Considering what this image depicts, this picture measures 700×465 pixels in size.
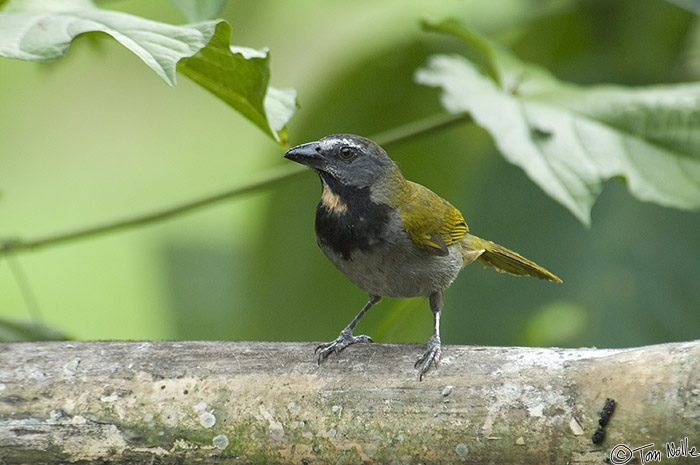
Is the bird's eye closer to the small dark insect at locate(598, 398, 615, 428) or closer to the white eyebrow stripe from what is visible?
the white eyebrow stripe

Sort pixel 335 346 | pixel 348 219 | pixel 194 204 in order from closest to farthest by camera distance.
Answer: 1. pixel 335 346
2. pixel 348 219
3. pixel 194 204

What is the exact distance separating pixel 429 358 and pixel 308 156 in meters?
0.77

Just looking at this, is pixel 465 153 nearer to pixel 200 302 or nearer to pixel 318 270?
pixel 318 270

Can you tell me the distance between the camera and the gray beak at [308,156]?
2514mm

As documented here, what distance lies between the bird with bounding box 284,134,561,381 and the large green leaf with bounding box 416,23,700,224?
1.15 ft

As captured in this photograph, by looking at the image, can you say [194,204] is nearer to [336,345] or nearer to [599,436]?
[336,345]

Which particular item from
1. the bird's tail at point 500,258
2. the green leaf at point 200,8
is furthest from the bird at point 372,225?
the green leaf at point 200,8

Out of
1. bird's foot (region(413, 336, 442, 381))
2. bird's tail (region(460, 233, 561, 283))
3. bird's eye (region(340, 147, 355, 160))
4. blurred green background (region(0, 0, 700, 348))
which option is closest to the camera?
bird's foot (region(413, 336, 442, 381))

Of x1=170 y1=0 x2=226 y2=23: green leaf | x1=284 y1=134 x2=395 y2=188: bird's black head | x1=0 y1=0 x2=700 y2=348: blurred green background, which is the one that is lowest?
x1=0 y1=0 x2=700 y2=348: blurred green background

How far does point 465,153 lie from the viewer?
404cm

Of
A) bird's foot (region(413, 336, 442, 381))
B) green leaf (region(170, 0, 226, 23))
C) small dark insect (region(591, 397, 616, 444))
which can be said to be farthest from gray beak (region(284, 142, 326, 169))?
small dark insect (region(591, 397, 616, 444))

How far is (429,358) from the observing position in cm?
228

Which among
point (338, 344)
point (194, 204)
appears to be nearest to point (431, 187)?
point (194, 204)

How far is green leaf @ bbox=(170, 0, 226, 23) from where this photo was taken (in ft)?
7.65
